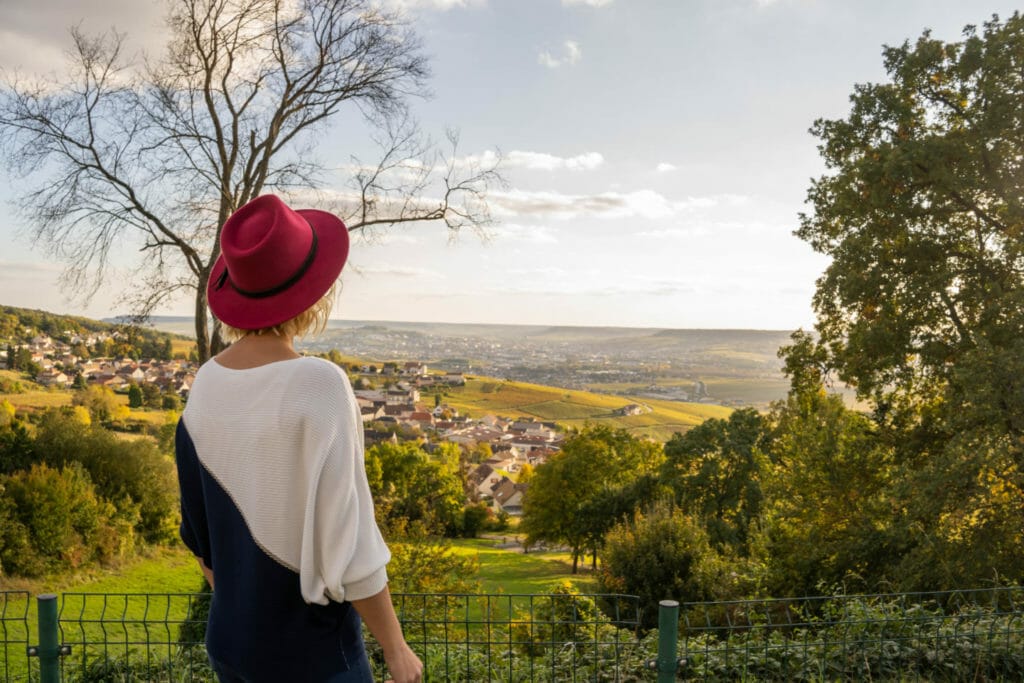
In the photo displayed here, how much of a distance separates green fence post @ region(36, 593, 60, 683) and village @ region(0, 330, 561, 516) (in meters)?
8.06

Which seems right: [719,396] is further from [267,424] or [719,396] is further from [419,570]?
[267,424]

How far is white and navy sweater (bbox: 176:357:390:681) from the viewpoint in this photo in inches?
43.3

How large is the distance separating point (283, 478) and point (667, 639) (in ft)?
6.97

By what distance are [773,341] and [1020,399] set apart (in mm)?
92517

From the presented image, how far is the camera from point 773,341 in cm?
9600

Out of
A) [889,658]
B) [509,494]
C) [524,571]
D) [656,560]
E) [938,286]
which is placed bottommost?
[509,494]

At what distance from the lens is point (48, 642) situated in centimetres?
288

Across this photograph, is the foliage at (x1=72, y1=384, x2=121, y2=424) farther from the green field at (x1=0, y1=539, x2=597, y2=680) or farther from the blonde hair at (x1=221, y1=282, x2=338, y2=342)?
the blonde hair at (x1=221, y1=282, x2=338, y2=342)

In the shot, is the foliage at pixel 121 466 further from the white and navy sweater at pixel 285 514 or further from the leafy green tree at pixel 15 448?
the white and navy sweater at pixel 285 514

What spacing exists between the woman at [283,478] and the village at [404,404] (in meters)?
10.1

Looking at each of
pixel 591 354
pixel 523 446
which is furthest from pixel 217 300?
pixel 591 354

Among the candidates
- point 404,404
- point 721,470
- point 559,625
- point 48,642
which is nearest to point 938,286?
point 559,625

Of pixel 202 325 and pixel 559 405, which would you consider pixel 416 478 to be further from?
pixel 559 405

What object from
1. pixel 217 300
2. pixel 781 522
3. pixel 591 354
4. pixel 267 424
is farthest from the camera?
pixel 591 354
